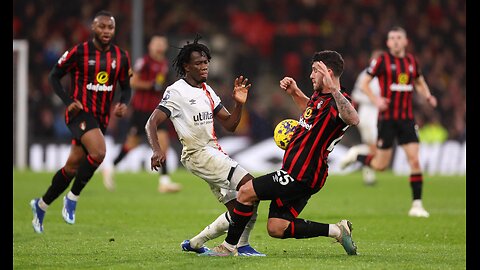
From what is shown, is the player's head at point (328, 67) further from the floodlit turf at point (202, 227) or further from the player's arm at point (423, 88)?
the player's arm at point (423, 88)

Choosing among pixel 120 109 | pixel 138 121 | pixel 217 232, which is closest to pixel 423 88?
pixel 120 109

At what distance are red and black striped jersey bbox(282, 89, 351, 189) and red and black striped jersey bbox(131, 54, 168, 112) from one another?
327 inches

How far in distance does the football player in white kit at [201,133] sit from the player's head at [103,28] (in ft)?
8.31

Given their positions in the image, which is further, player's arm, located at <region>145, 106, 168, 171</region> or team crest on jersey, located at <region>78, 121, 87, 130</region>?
team crest on jersey, located at <region>78, 121, 87, 130</region>

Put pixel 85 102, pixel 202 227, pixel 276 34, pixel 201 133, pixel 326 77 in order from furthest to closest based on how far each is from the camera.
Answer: pixel 276 34
pixel 202 227
pixel 85 102
pixel 201 133
pixel 326 77

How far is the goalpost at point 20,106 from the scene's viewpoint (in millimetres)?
21609

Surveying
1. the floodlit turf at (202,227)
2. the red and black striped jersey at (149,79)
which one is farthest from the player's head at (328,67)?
the red and black striped jersey at (149,79)

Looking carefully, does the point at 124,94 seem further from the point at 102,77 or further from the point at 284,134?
the point at 284,134

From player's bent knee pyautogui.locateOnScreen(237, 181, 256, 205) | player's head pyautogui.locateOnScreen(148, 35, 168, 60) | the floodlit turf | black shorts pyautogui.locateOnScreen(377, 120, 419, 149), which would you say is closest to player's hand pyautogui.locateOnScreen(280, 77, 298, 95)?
player's bent knee pyautogui.locateOnScreen(237, 181, 256, 205)

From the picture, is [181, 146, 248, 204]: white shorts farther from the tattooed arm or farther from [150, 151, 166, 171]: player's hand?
the tattooed arm

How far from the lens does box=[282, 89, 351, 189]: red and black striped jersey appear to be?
813cm

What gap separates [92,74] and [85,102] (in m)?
0.33

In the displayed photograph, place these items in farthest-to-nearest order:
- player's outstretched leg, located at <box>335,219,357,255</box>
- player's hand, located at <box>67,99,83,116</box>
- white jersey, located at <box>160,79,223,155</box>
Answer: player's hand, located at <box>67,99,83,116</box>
white jersey, located at <box>160,79,223,155</box>
player's outstretched leg, located at <box>335,219,357,255</box>

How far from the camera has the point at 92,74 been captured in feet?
36.3
